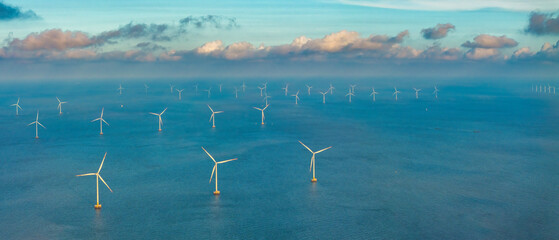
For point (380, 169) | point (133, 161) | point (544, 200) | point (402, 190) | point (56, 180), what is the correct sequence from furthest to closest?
point (133, 161)
point (380, 169)
point (56, 180)
point (402, 190)
point (544, 200)

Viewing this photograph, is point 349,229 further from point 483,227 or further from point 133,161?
point 133,161

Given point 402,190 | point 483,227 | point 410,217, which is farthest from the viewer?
point 402,190

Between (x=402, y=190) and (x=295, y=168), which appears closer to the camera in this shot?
(x=402, y=190)

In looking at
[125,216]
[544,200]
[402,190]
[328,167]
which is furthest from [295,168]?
[544,200]

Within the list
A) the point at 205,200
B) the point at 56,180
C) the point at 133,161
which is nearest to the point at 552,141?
the point at 205,200

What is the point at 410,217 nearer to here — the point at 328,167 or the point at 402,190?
the point at 402,190

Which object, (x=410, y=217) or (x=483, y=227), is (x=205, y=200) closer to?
(x=410, y=217)

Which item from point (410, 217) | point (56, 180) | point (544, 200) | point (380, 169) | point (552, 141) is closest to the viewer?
point (410, 217)

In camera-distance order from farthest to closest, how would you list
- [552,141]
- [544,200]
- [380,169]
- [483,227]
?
[552,141]
[380,169]
[544,200]
[483,227]

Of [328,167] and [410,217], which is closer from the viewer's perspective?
[410,217]
